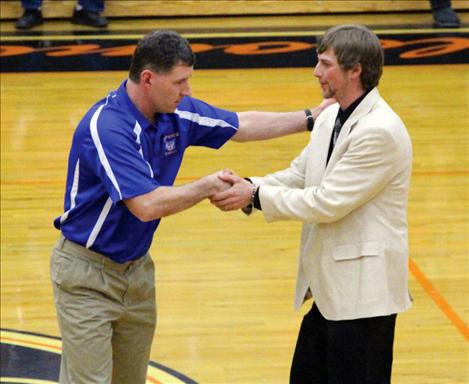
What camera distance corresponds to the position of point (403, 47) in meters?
11.2

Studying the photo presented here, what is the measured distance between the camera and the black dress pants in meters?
3.86

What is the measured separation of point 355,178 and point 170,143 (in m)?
0.72

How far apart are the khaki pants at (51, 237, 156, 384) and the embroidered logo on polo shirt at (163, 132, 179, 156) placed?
1.36 ft

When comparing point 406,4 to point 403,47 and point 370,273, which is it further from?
point 370,273

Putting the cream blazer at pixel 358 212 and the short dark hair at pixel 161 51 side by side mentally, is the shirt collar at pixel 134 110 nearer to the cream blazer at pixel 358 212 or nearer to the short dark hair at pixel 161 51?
the short dark hair at pixel 161 51

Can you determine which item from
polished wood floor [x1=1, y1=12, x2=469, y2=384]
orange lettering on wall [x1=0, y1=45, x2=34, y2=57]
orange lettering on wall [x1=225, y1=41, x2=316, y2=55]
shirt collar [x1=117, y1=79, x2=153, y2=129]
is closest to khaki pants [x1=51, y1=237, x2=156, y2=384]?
shirt collar [x1=117, y1=79, x2=153, y2=129]

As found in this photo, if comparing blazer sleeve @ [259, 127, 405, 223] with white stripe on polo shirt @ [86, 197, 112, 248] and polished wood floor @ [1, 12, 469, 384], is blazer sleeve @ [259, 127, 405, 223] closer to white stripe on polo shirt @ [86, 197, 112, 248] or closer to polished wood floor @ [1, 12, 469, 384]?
white stripe on polo shirt @ [86, 197, 112, 248]

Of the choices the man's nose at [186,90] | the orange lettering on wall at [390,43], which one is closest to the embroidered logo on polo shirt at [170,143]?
the man's nose at [186,90]

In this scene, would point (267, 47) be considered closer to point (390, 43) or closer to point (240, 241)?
point (390, 43)

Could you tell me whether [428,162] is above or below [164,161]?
below

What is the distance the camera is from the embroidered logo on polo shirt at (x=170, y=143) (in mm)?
3988

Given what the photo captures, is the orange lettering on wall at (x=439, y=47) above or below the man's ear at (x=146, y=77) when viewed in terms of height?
below

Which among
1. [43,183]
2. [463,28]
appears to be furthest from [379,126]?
[463,28]

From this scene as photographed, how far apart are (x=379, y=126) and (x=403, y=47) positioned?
7.76 meters
